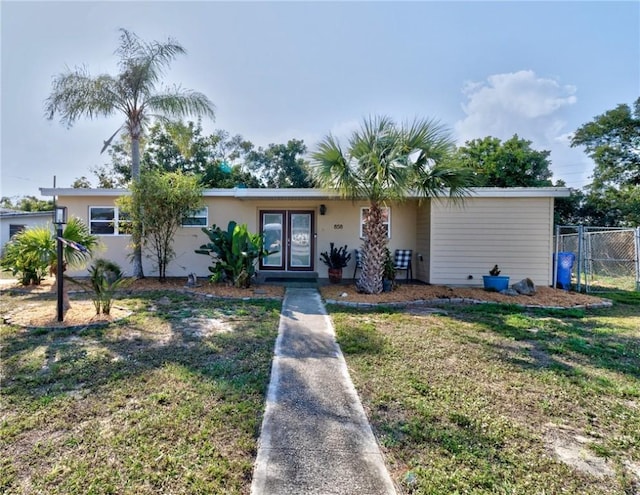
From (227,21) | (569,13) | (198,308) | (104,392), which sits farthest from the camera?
(227,21)

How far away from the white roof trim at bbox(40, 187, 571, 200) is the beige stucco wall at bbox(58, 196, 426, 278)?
357 mm

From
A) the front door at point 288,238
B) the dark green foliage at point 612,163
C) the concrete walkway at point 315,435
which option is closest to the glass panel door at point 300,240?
the front door at point 288,238

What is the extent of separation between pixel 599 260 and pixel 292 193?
8.37 meters

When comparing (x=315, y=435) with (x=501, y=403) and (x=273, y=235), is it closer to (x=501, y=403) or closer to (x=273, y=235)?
(x=501, y=403)

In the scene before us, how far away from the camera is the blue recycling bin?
364 inches

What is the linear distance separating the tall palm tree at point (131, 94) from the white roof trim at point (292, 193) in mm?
1606

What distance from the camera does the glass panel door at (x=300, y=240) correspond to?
10.8m

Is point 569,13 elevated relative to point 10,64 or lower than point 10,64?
elevated

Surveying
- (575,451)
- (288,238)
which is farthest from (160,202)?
(575,451)

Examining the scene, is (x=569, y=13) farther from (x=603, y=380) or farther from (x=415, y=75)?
(x=603, y=380)

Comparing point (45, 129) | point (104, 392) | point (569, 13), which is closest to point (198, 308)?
point (104, 392)

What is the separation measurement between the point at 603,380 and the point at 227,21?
32.3 ft

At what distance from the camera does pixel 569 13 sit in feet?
24.7

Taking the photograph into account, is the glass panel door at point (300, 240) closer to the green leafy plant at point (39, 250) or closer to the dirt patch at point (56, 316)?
the green leafy plant at point (39, 250)
